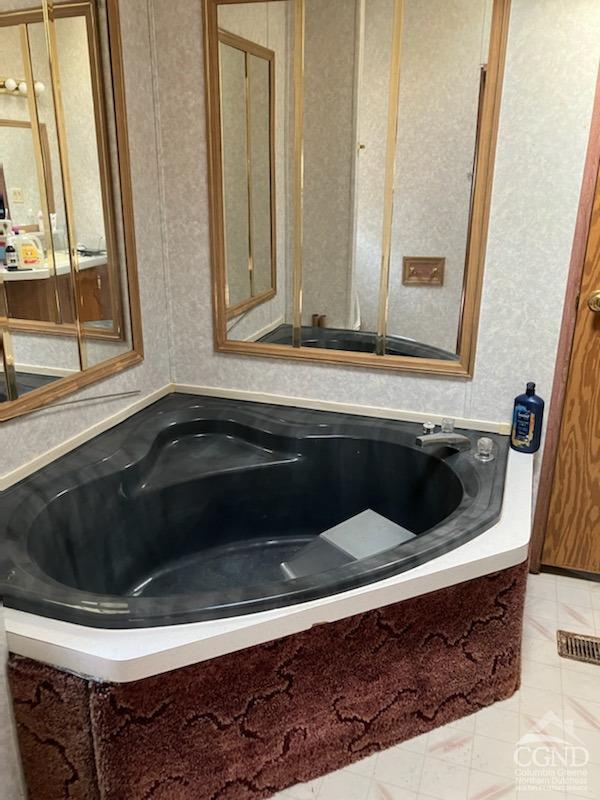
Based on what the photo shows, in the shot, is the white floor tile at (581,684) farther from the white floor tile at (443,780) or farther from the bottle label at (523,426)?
the bottle label at (523,426)

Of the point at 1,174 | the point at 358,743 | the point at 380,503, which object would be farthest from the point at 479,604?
the point at 1,174

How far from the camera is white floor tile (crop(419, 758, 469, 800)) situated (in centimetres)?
151

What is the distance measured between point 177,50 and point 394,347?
1232 millimetres

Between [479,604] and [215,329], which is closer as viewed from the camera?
[479,604]

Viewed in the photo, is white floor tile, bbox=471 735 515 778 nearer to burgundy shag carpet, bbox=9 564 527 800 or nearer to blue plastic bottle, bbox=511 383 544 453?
burgundy shag carpet, bbox=9 564 527 800

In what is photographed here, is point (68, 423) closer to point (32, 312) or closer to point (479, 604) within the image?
point (32, 312)

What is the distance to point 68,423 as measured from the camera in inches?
77.9

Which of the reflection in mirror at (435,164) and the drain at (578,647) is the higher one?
the reflection in mirror at (435,164)

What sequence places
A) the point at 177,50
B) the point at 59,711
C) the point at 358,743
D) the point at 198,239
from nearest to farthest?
1. the point at 59,711
2. the point at 358,743
3. the point at 177,50
4. the point at 198,239

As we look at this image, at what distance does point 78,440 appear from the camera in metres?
2.02

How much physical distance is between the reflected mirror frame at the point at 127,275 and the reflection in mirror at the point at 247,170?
0.33 meters

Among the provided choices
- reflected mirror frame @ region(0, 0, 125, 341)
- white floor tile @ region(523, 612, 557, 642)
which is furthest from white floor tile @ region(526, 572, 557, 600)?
reflected mirror frame @ region(0, 0, 125, 341)

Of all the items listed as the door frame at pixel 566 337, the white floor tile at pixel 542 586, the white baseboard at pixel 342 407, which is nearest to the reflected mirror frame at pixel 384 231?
the white baseboard at pixel 342 407

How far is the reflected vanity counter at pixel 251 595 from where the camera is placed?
4.19 ft
